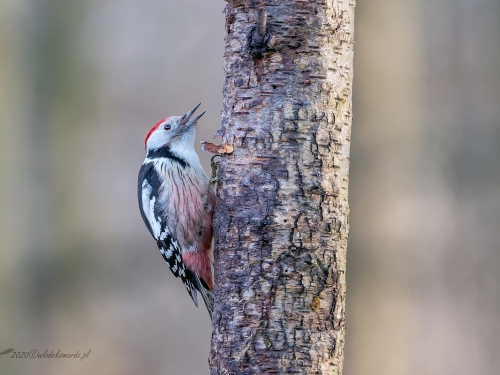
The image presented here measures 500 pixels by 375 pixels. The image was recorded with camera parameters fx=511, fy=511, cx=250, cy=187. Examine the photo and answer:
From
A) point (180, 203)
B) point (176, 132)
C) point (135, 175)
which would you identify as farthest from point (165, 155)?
point (135, 175)

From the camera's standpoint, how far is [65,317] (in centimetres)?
593

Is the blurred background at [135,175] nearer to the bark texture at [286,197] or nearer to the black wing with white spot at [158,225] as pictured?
the black wing with white spot at [158,225]

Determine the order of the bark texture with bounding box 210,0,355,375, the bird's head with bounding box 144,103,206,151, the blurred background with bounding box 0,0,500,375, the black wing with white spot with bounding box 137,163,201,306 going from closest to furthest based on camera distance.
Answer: the bark texture with bounding box 210,0,355,375, the black wing with white spot with bounding box 137,163,201,306, the bird's head with bounding box 144,103,206,151, the blurred background with bounding box 0,0,500,375

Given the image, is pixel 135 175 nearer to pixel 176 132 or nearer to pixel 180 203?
pixel 176 132

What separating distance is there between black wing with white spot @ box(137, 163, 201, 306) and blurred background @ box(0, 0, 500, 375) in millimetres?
1878

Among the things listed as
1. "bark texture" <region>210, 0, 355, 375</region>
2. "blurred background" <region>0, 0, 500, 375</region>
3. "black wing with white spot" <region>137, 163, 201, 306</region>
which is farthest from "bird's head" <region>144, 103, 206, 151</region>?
"blurred background" <region>0, 0, 500, 375</region>

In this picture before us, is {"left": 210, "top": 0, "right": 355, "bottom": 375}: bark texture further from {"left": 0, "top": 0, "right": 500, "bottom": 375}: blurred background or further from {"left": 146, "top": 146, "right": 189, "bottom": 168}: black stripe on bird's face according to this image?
{"left": 0, "top": 0, "right": 500, "bottom": 375}: blurred background

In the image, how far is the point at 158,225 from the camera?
349 centimetres

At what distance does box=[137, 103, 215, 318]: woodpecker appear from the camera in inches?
126

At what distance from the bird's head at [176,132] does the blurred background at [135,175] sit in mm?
1749

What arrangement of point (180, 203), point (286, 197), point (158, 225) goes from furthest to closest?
point (158, 225) → point (180, 203) → point (286, 197)

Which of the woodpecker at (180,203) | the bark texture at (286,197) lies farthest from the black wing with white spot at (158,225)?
the bark texture at (286,197)

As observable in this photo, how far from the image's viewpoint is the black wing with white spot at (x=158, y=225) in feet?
11.2

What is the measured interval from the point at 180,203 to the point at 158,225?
307mm
